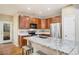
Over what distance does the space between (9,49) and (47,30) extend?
0.70 meters

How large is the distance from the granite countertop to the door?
346mm

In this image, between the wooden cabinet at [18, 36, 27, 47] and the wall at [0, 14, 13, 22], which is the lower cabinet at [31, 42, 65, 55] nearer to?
the wooden cabinet at [18, 36, 27, 47]

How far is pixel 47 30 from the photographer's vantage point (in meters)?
1.53

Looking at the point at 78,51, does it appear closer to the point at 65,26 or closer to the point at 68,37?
the point at 68,37

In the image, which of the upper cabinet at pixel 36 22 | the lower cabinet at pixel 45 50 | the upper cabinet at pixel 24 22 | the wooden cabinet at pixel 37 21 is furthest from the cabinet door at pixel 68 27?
the upper cabinet at pixel 24 22

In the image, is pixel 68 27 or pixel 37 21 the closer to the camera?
pixel 68 27

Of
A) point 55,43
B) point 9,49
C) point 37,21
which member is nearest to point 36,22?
point 37,21

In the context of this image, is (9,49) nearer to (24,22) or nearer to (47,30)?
(24,22)

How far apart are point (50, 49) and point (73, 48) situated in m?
0.36

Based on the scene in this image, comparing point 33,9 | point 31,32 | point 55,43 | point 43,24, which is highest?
point 33,9

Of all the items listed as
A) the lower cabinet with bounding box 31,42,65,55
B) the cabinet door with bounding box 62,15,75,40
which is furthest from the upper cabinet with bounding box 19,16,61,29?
the lower cabinet with bounding box 31,42,65,55

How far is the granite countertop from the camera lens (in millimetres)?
1431

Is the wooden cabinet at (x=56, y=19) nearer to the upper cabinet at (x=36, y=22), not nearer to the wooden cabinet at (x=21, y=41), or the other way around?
the upper cabinet at (x=36, y=22)
